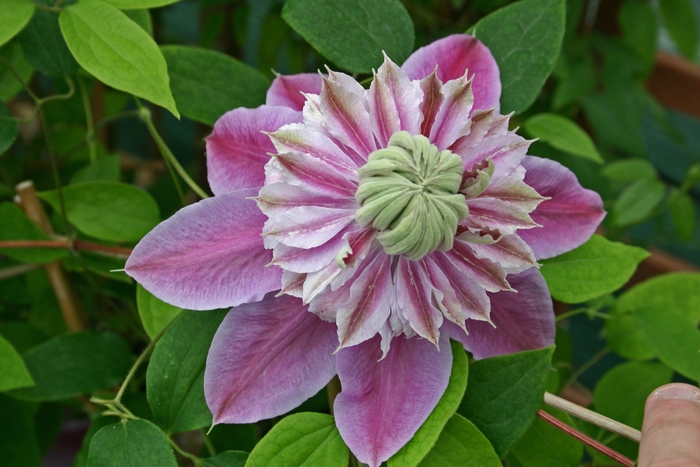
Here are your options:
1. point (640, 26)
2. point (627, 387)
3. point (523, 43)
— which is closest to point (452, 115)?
point (523, 43)

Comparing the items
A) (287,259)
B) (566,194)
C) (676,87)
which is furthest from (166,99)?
(676,87)

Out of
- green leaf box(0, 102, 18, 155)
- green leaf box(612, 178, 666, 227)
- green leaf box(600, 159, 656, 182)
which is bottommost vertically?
green leaf box(612, 178, 666, 227)

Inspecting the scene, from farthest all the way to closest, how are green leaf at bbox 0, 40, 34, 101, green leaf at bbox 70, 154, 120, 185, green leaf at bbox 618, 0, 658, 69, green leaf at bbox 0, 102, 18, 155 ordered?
green leaf at bbox 618, 0, 658, 69 → green leaf at bbox 70, 154, 120, 185 → green leaf at bbox 0, 40, 34, 101 → green leaf at bbox 0, 102, 18, 155

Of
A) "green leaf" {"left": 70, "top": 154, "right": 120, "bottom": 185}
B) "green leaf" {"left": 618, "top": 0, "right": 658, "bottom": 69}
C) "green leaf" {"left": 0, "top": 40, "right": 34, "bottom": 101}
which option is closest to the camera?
"green leaf" {"left": 0, "top": 40, "right": 34, "bottom": 101}

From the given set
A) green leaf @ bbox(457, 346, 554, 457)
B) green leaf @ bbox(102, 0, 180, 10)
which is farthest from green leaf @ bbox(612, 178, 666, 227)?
green leaf @ bbox(102, 0, 180, 10)

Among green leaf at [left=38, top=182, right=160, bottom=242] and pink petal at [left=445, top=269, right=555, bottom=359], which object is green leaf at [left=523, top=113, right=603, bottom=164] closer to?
pink petal at [left=445, top=269, right=555, bottom=359]

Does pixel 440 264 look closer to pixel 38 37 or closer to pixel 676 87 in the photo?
pixel 38 37
